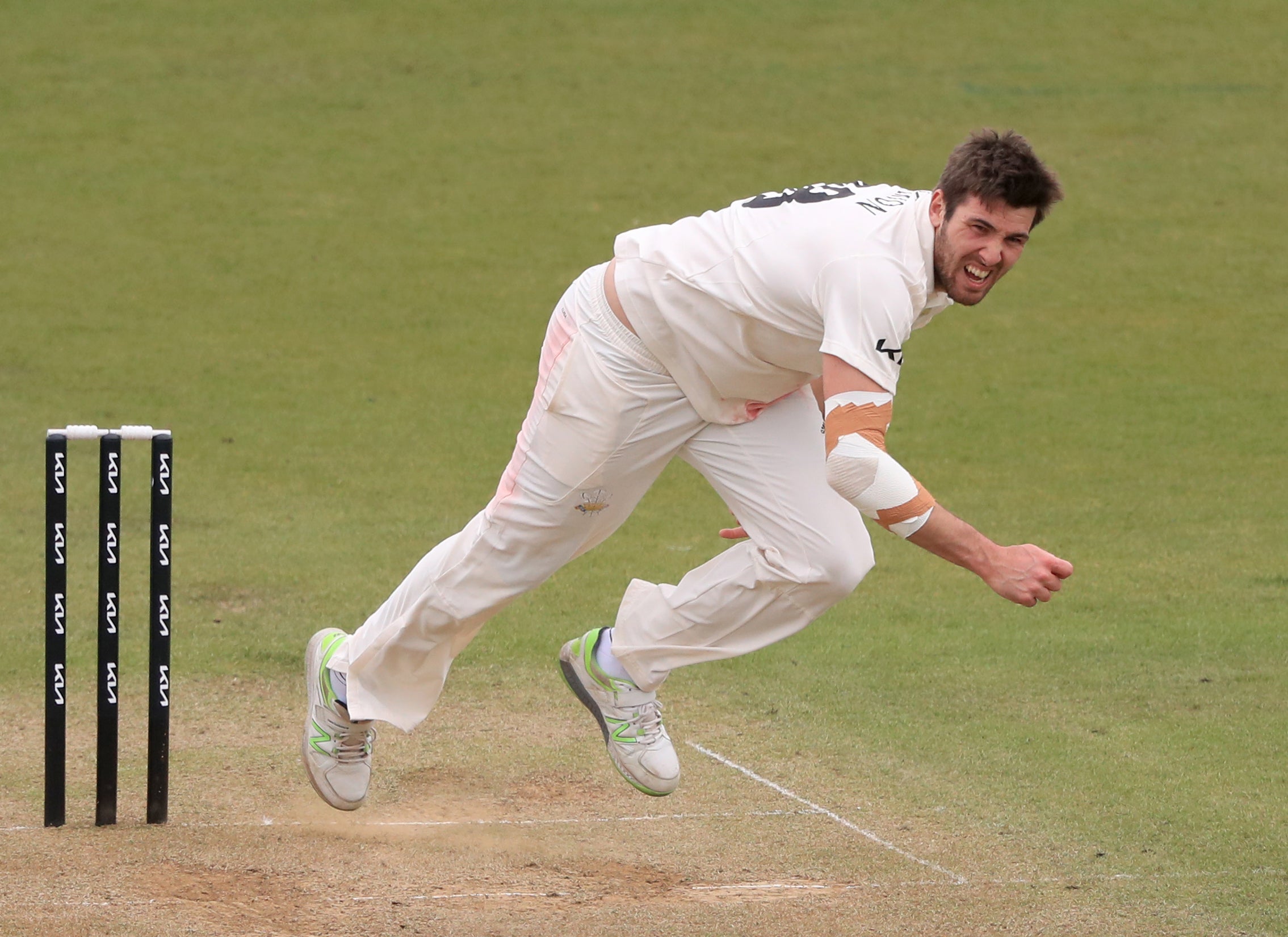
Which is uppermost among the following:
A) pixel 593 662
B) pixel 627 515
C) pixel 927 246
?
pixel 927 246

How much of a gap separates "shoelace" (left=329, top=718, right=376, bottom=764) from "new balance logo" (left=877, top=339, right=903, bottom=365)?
201cm

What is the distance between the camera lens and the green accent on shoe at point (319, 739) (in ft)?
16.9

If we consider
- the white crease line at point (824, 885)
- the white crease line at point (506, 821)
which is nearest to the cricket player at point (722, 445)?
the white crease line at point (506, 821)

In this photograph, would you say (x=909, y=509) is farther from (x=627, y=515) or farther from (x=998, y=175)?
(x=627, y=515)

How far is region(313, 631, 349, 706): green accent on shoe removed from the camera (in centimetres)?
518

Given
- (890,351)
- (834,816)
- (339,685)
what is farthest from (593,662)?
(890,351)

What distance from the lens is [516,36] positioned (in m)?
19.7

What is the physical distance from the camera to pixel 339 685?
518 centimetres

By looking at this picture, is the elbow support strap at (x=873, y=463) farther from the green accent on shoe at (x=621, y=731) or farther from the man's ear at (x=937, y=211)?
the green accent on shoe at (x=621, y=731)

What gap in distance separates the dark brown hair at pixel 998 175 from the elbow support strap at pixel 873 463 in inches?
20.2

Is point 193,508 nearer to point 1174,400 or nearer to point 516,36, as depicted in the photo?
point 1174,400

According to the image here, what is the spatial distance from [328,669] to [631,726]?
3.02ft

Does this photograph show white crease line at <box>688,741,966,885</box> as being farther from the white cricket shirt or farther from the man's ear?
the man's ear

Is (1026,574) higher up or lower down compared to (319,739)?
higher up
